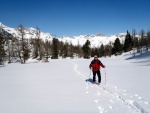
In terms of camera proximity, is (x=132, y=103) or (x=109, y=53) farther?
(x=109, y=53)

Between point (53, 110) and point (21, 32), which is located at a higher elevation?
point (21, 32)

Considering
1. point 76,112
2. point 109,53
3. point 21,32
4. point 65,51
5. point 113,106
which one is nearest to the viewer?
point 76,112

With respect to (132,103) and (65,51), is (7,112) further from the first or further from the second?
(65,51)

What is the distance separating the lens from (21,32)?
148ft

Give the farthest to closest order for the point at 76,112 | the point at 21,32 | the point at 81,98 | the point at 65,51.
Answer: the point at 65,51 < the point at 21,32 < the point at 81,98 < the point at 76,112

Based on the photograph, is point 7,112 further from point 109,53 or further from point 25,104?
point 109,53

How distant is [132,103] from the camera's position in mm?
7293

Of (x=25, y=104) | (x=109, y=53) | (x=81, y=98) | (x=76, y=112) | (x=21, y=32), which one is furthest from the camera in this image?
(x=109, y=53)

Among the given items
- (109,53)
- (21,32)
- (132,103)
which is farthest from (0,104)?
(109,53)

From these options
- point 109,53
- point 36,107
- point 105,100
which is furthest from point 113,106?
point 109,53

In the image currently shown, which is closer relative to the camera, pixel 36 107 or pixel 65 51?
pixel 36 107

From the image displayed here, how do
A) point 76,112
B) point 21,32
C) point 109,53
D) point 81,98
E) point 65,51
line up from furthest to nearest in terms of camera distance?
point 109,53 → point 65,51 → point 21,32 → point 81,98 → point 76,112

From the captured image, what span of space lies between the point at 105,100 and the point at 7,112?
432 cm

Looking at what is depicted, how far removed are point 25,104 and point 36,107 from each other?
2.54ft
